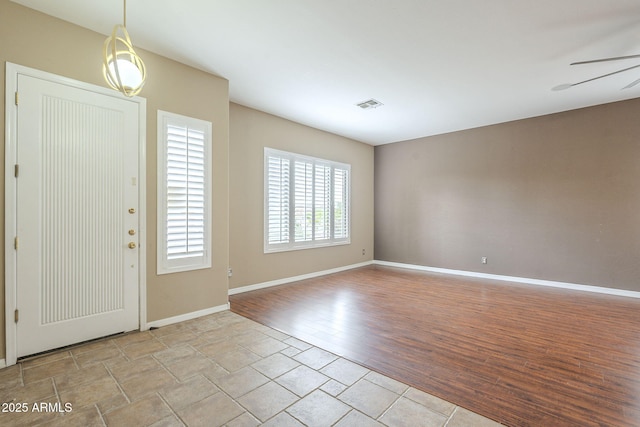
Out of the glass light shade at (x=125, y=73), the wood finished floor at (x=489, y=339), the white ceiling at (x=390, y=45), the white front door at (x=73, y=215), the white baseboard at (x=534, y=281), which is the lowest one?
the wood finished floor at (x=489, y=339)

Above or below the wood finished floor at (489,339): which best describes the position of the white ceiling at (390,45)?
above

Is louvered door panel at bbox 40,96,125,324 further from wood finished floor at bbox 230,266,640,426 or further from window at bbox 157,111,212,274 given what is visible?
wood finished floor at bbox 230,266,640,426

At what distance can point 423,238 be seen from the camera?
261 inches

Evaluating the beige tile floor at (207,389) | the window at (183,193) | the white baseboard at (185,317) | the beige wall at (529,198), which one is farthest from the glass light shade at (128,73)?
the beige wall at (529,198)

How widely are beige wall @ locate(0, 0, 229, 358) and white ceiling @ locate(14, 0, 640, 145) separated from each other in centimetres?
13

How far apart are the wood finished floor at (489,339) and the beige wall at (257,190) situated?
1.40 ft

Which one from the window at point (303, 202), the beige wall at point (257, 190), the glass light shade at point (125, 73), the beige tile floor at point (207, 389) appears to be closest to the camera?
Result: the beige tile floor at point (207, 389)

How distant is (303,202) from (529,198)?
415 cm

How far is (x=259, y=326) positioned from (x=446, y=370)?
75.8 inches

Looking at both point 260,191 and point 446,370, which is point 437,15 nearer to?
point 446,370

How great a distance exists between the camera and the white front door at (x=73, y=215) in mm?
2484

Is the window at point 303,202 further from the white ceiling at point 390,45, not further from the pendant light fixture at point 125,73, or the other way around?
the pendant light fixture at point 125,73

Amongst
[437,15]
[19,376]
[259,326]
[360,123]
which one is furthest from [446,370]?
[360,123]

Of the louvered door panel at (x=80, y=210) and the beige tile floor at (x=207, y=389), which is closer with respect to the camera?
the beige tile floor at (x=207, y=389)
